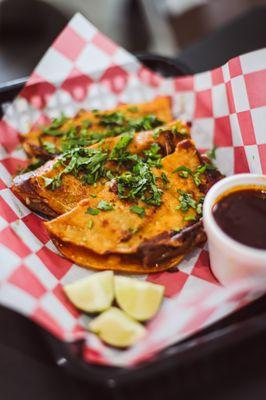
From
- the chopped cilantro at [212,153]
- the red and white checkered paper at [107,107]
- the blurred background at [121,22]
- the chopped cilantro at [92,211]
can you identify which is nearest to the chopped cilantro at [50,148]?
the red and white checkered paper at [107,107]

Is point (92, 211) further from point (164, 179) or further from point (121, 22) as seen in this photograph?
point (121, 22)

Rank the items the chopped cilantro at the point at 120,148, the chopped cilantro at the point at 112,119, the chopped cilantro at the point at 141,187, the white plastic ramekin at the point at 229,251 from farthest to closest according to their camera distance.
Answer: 1. the chopped cilantro at the point at 112,119
2. the chopped cilantro at the point at 120,148
3. the chopped cilantro at the point at 141,187
4. the white plastic ramekin at the point at 229,251

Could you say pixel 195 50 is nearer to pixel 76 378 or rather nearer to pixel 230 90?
pixel 230 90

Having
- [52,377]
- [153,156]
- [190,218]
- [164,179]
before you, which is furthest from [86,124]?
[52,377]

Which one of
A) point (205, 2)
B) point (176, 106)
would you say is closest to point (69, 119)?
point (176, 106)

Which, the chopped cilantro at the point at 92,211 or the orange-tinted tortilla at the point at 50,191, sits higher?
the orange-tinted tortilla at the point at 50,191

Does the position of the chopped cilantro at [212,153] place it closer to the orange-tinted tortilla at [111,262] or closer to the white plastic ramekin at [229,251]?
the white plastic ramekin at [229,251]
